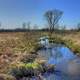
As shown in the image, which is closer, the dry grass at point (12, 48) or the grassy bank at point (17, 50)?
the grassy bank at point (17, 50)

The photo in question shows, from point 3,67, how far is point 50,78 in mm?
2816

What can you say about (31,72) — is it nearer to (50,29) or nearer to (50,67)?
(50,67)

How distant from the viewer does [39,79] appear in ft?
45.0

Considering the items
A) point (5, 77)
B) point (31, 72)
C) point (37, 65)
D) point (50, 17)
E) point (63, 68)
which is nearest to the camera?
point (5, 77)

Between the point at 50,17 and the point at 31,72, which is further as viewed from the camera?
the point at 50,17

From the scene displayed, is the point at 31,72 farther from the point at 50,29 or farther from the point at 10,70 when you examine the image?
the point at 50,29

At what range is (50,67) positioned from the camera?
16.4 m

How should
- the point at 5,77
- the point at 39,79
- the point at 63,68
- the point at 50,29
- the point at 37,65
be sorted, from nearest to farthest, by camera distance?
the point at 5,77, the point at 39,79, the point at 37,65, the point at 63,68, the point at 50,29

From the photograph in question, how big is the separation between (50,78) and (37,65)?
185 centimetres

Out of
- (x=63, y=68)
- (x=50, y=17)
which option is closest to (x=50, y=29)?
(x=50, y=17)

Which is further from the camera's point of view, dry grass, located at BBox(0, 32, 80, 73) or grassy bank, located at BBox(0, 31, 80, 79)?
dry grass, located at BBox(0, 32, 80, 73)

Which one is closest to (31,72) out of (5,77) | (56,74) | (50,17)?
(56,74)

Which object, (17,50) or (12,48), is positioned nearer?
(17,50)

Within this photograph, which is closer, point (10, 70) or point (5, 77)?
point (5, 77)
